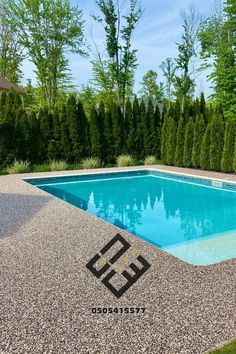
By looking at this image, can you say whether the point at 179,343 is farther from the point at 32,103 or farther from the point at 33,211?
the point at 32,103

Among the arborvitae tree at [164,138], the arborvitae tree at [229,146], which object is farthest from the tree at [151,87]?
the arborvitae tree at [229,146]

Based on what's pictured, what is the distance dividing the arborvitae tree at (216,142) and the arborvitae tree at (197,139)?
2.46ft

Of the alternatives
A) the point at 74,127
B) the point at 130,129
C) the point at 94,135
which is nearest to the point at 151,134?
the point at 130,129

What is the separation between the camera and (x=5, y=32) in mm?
32250

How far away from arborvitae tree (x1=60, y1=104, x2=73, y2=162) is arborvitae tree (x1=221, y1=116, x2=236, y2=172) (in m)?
6.73

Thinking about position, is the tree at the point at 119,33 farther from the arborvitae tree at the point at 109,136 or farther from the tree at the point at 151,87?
the tree at the point at 151,87

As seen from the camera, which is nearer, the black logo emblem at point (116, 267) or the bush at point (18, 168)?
the black logo emblem at point (116, 267)

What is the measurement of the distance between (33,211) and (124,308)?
4207mm

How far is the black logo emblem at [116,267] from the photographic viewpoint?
354cm

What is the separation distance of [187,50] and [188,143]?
849 cm

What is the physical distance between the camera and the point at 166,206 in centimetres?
903

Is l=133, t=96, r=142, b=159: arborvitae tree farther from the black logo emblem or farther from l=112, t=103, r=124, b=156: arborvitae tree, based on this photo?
the black logo emblem

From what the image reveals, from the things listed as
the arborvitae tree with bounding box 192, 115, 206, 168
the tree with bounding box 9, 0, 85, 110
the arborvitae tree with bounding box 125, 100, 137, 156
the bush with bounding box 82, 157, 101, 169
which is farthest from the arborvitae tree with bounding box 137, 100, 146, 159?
the tree with bounding box 9, 0, 85, 110

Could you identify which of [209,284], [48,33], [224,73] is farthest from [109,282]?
[48,33]
